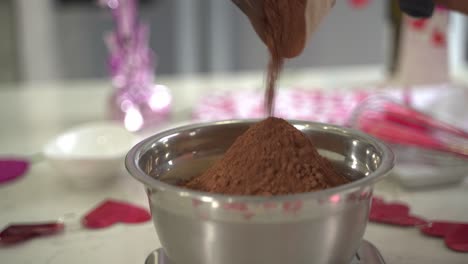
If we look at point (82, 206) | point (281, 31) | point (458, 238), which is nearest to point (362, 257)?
point (458, 238)

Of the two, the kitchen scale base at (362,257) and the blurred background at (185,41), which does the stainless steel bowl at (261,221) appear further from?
the blurred background at (185,41)

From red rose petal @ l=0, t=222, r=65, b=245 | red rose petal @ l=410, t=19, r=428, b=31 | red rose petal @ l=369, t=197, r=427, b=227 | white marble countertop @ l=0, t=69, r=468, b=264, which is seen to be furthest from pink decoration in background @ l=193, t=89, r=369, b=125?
red rose petal @ l=0, t=222, r=65, b=245

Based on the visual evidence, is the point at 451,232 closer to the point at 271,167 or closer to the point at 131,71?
the point at 271,167

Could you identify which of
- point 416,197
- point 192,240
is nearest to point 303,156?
point 192,240

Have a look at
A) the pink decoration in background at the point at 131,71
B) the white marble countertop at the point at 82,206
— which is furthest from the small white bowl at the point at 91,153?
the pink decoration in background at the point at 131,71

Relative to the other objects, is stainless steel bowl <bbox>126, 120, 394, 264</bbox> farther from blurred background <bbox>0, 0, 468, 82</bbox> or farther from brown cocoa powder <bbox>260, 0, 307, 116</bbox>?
blurred background <bbox>0, 0, 468, 82</bbox>

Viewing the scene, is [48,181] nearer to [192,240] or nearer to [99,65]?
[192,240]
